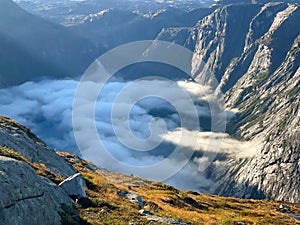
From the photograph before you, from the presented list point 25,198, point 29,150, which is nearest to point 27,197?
point 25,198

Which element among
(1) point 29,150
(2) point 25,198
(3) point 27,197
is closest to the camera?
(2) point 25,198

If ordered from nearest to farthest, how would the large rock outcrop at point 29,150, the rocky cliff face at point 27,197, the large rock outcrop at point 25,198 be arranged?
the large rock outcrop at point 25,198, the rocky cliff face at point 27,197, the large rock outcrop at point 29,150

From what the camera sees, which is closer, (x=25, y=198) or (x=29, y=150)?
(x=25, y=198)

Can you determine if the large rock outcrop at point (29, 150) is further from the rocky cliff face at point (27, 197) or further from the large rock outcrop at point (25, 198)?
the large rock outcrop at point (25, 198)

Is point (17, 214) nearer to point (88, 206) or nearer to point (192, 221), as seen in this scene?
point (88, 206)

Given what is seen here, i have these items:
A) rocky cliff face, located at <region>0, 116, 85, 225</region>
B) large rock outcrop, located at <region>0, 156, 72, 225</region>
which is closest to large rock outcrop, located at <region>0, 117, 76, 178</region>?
rocky cliff face, located at <region>0, 116, 85, 225</region>

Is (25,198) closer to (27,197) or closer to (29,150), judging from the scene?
(27,197)

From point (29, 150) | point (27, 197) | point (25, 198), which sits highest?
point (29, 150)

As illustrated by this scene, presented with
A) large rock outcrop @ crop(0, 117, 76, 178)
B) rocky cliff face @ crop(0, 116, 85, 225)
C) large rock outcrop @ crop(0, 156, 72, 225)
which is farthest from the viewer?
large rock outcrop @ crop(0, 117, 76, 178)

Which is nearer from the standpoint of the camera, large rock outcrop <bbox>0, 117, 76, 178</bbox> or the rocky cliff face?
the rocky cliff face

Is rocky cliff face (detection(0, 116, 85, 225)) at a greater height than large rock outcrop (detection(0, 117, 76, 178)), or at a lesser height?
lesser

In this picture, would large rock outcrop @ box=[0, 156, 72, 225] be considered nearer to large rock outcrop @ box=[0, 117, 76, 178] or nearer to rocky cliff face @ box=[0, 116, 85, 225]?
rocky cliff face @ box=[0, 116, 85, 225]

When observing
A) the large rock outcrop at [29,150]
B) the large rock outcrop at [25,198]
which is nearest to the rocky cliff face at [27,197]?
the large rock outcrop at [25,198]

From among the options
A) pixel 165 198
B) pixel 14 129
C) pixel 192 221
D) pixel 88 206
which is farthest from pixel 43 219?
pixel 165 198
